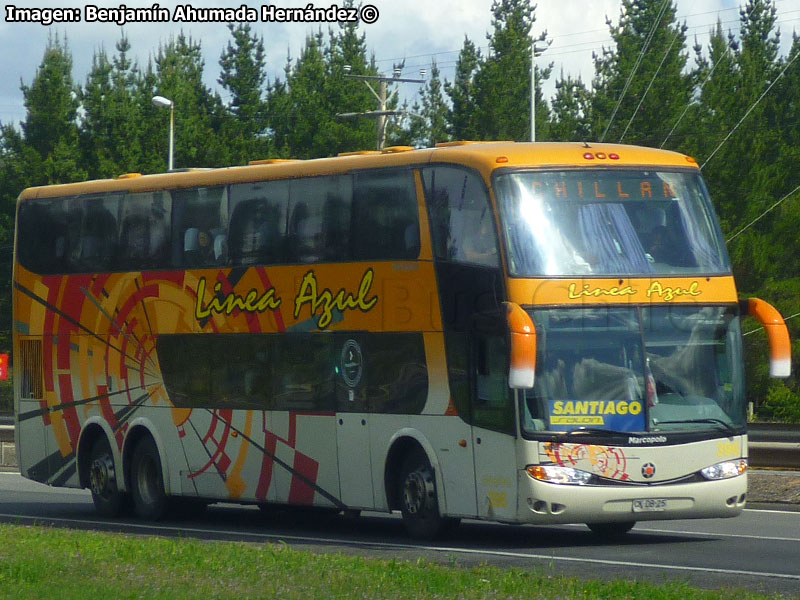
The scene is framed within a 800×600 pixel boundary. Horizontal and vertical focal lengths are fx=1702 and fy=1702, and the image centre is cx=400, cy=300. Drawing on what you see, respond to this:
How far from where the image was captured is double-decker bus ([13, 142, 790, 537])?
15562 millimetres

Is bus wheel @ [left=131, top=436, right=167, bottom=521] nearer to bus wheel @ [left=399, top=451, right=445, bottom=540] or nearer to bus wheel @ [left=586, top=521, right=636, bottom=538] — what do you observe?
bus wheel @ [left=399, top=451, right=445, bottom=540]

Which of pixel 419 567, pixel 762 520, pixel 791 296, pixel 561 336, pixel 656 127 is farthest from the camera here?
pixel 656 127

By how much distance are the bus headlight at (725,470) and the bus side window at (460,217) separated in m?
2.76

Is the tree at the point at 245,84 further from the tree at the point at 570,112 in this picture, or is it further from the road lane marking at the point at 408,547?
the road lane marking at the point at 408,547

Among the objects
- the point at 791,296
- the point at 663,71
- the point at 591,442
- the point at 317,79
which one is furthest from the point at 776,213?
the point at 591,442

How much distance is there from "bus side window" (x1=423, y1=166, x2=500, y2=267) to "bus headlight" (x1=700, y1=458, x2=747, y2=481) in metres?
2.76

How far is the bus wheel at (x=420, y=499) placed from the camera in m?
16.6

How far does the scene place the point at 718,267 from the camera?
16.4 m

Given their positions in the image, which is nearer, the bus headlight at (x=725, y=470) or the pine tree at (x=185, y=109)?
the bus headlight at (x=725, y=470)

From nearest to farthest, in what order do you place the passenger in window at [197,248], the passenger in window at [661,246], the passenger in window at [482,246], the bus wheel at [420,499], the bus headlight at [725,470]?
the passenger in window at [482,246] < the bus headlight at [725,470] < the passenger in window at [661,246] < the bus wheel at [420,499] < the passenger in window at [197,248]

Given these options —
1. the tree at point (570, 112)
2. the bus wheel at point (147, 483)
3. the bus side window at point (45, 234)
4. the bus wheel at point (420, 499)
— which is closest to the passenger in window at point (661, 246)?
the bus wheel at point (420, 499)

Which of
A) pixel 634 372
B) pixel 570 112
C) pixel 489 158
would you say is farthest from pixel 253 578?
pixel 570 112

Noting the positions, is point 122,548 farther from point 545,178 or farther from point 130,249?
point 130,249

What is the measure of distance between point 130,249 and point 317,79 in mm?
57134
